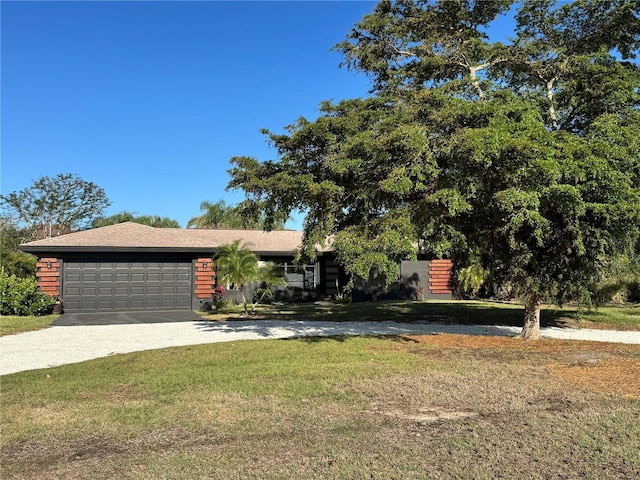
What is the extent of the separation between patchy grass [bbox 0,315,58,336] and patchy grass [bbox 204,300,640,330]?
490cm

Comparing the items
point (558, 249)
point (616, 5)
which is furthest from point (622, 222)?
point (616, 5)

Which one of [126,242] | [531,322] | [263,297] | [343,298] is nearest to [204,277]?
[126,242]

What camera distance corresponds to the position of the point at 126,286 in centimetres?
1928

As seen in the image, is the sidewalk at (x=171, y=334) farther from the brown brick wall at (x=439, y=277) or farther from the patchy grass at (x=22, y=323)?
the brown brick wall at (x=439, y=277)

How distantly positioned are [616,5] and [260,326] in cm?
1144

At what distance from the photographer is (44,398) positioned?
6.54 metres

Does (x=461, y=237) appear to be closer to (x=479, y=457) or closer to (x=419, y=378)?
(x=419, y=378)

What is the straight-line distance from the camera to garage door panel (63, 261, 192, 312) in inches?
739

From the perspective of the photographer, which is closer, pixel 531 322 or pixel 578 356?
pixel 578 356

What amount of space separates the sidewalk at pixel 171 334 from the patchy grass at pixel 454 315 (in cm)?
128

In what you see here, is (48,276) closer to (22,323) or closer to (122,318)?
(122,318)

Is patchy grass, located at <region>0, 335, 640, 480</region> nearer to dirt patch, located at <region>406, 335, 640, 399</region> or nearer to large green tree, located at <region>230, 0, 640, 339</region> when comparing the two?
dirt patch, located at <region>406, 335, 640, 399</region>

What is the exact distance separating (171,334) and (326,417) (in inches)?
332

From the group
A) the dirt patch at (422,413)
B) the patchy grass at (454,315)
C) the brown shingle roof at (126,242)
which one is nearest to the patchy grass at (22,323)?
the brown shingle roof at (126,242)
